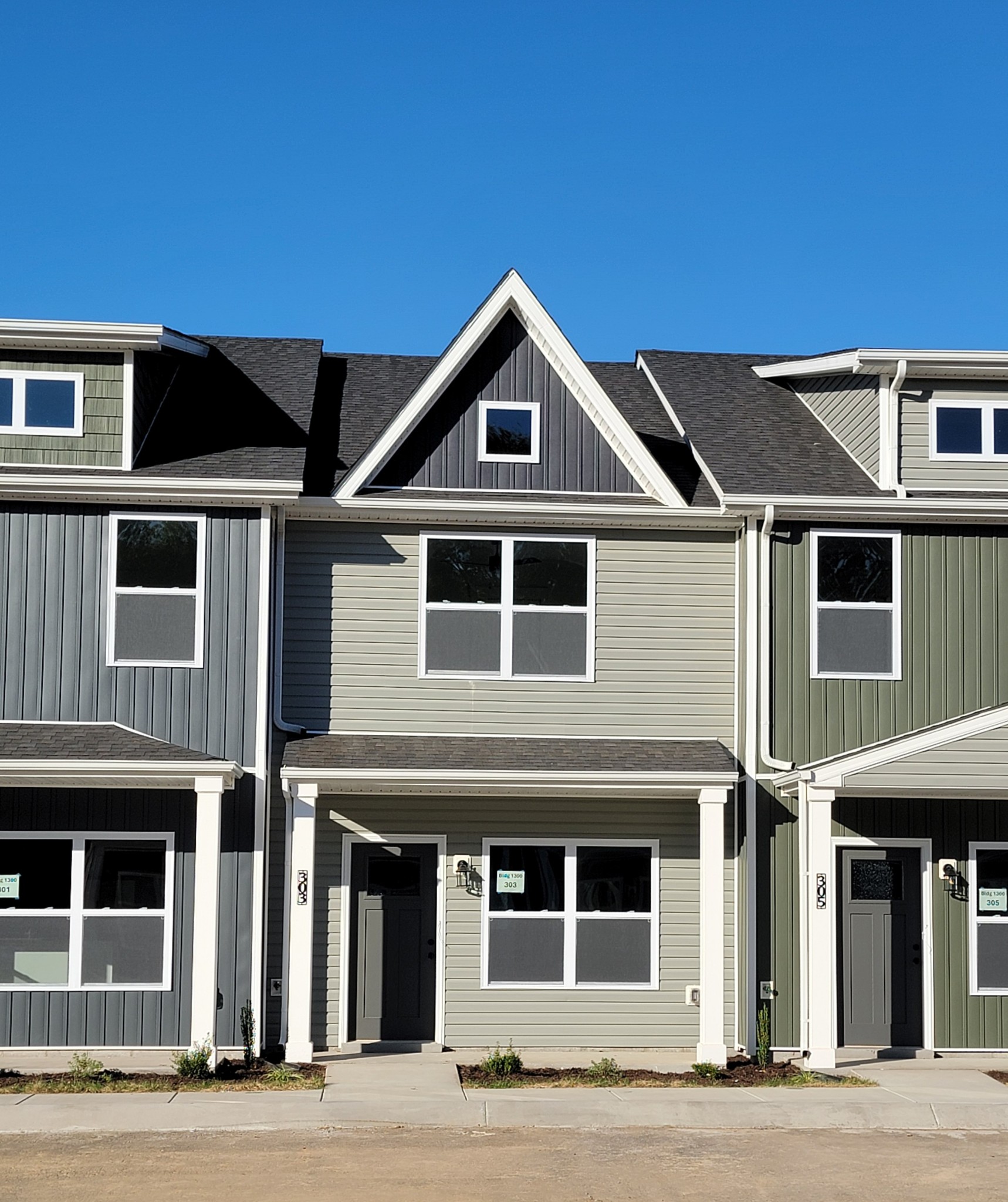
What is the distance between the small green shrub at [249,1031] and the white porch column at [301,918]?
0.37 meters

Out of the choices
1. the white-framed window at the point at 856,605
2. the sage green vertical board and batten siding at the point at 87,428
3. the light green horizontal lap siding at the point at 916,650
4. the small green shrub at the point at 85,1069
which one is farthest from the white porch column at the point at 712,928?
the sage green vertical board and batten siding at the point at 87,428

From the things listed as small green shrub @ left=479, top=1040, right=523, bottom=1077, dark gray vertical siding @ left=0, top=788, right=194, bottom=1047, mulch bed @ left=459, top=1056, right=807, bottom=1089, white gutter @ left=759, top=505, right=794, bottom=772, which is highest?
white gutter @ left=759, top=505, right=794, bottom=772

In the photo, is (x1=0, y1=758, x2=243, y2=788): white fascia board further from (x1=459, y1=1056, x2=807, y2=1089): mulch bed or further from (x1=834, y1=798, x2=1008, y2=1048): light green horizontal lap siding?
(x1=834, y1=798, x2=1008, y2=1048): light green horizontal lap siding

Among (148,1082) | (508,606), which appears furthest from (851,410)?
(148,1082)

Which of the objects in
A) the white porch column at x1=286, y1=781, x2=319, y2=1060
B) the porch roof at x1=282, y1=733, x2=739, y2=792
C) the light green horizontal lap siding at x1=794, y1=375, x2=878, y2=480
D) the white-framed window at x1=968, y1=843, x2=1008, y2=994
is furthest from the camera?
the light green horizontal lap siding at x1=794, y1=375, x2=878, y2=480

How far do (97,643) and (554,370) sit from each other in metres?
6.32

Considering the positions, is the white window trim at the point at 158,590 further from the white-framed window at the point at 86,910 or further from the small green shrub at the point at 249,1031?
the small green shrub at the point at 249,1031

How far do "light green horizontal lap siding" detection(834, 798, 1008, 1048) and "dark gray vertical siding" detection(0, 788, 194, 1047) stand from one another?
723 cm

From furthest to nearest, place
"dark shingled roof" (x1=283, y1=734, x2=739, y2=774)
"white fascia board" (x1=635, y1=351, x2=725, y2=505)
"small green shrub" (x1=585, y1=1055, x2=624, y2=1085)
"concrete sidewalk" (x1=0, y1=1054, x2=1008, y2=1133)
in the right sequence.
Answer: "white fascia board" (x1=635, y1=351, x2=725, y2=505)
"dark shingled roof" (x1=283, y1=734, x2=739, y2=774)
"small green shrub" (x1=585, y1=1055, x2=624, y2=1085)
"concrete sidewalk" (x1=0, y1=1054, x2=1008, y2=1133)

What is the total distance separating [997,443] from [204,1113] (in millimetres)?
11855

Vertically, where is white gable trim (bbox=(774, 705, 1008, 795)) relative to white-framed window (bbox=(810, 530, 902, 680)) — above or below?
below

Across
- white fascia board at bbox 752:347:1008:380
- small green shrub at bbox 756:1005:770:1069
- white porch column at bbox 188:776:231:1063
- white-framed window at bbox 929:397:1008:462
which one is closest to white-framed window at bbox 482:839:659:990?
small green shrub at bbox 756:1005:770:1069

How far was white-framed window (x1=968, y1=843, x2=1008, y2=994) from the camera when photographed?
1722cm

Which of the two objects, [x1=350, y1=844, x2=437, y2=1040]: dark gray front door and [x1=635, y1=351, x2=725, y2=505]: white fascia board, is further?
[x1=635, y1=351, x2=725, y2=505]: white fascia board
